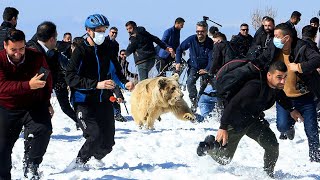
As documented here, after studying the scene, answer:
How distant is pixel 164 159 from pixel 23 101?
95.8 inches

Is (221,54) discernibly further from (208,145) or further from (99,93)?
(208,145)

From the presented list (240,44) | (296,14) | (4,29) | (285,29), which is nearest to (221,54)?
(240,44)

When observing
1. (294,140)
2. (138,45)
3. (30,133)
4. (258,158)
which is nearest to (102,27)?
(30,133)

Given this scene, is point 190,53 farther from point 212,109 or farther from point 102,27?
point 102,27

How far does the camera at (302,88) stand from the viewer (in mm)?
7429

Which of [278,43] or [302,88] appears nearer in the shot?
[278,43]

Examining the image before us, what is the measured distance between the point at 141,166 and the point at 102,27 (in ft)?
5.56

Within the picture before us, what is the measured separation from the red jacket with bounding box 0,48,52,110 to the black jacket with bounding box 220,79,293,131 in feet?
5.88

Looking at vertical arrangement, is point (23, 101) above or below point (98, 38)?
below

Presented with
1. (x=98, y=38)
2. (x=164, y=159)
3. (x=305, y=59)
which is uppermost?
(x=98, y=38)

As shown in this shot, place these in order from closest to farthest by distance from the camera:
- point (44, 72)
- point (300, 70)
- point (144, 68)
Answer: point (44, 72)
point (300, 70)
point (144, 68)

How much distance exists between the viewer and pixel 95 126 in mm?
6555

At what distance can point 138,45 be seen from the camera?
13.0m

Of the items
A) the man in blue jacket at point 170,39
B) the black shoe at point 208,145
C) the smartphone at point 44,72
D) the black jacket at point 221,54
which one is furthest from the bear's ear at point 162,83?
the smartphone at point 44,72
